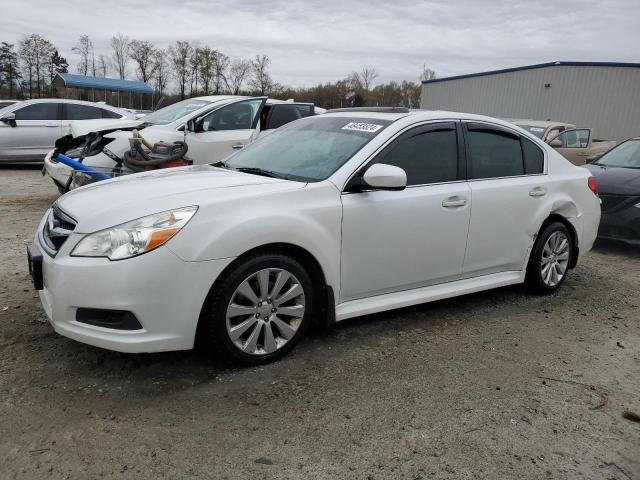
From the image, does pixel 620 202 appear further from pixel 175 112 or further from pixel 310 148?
pixel 175 112

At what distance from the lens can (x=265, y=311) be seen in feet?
10.9

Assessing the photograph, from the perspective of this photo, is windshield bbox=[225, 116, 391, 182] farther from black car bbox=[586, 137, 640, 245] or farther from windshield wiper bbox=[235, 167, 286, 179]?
black car bbox=[586, 137, 640, 245]

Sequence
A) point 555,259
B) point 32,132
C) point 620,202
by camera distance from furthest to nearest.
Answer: point 32,132 < point 620,202 < point 555,259

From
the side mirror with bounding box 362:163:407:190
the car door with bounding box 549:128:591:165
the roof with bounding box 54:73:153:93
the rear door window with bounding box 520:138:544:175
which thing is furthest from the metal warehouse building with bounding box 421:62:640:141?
the roof with bounding box 54:73:153:93

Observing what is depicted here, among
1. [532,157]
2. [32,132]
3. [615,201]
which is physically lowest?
[615,201]

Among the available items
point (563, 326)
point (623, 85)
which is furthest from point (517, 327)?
point (623, 85)

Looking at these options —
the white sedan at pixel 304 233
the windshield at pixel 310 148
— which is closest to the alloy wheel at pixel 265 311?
the white sedan at pixel 304 233

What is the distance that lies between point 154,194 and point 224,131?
214 inches

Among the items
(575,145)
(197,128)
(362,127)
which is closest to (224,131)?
(197,128)

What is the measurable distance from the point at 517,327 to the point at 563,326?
41 cm

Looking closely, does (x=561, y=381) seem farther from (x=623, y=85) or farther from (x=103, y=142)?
(x=623, y=85)

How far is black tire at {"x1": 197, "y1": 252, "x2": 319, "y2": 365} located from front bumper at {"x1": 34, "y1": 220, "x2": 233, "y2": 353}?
0.08 meters

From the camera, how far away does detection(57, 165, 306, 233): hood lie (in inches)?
121

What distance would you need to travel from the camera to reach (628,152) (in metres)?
8.05
